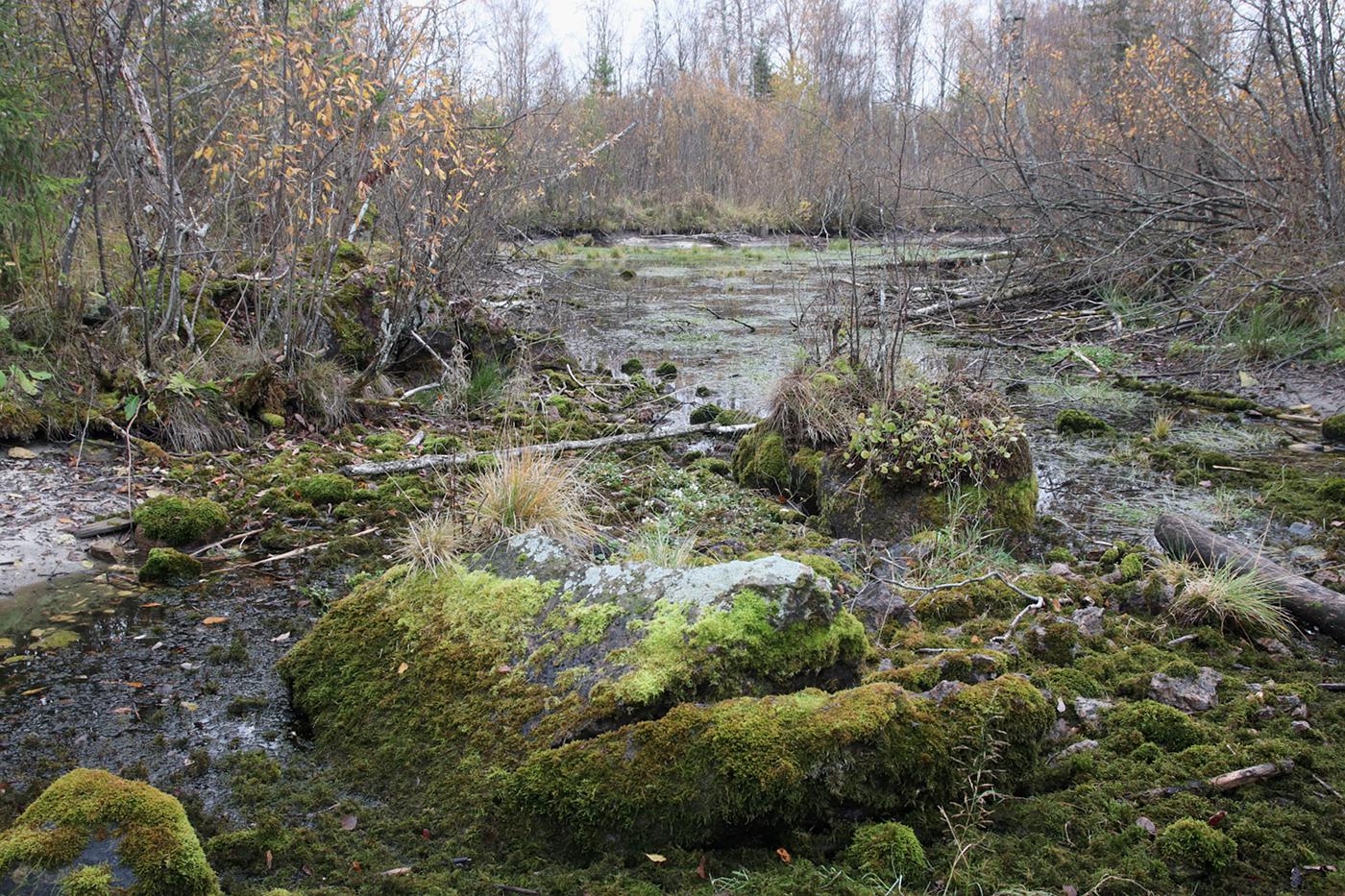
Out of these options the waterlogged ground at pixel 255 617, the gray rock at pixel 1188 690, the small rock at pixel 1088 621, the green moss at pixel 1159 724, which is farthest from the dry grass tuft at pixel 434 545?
the gray rock at pixel 1188 690

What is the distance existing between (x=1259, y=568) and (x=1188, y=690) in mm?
1317

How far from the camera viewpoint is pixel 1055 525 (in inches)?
229

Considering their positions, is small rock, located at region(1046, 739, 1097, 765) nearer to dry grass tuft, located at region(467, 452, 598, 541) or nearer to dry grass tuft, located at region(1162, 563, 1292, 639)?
dry grass tuft, located at region(1162, 563, 1292, 639)

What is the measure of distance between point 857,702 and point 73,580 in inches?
173

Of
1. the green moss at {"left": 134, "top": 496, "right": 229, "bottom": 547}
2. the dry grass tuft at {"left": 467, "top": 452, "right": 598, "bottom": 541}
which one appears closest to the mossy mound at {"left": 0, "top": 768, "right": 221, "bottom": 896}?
the dry grass tuft at {"left": 467, "top": 452, "right": 598, "bottom": 541}

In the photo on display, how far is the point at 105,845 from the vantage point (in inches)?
90.0

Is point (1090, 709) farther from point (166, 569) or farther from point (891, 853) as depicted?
point (166, 569)

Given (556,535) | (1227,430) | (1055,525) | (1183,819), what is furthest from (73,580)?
(1227,430)

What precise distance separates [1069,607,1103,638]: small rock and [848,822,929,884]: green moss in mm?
1907

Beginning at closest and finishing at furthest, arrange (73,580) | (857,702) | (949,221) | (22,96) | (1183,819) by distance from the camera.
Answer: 1. (1183,819)
2. (857,702)
3. (73,580)
4. (22,96)
5. (949,221)

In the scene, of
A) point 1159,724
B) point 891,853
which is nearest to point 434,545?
point 891,853

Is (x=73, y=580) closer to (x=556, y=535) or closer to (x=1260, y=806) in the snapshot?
(x=556, y=535)

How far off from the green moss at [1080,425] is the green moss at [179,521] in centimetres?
694

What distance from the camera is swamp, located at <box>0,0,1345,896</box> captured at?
2.71 metres
